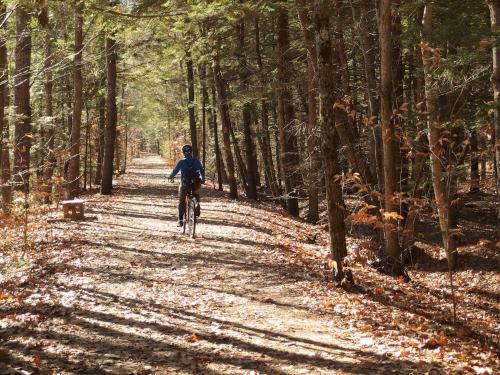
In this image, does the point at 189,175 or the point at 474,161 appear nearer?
the point at 189,175

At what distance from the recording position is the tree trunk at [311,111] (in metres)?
12.4

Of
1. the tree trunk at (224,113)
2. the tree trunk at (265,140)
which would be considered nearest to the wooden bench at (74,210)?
the tree trunk at (224,113)

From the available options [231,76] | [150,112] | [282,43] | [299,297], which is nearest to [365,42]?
[282,43]

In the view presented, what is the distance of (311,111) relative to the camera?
587 inches

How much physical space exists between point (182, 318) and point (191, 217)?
18.1 feet

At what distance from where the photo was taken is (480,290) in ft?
37.2

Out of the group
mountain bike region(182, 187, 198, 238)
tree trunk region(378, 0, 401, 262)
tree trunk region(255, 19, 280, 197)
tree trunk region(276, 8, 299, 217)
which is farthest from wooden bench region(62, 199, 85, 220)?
tree trunk region(378, 0, 401, 262)

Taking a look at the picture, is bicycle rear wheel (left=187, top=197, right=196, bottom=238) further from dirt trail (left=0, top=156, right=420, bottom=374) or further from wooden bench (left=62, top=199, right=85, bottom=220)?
wooden bench (left=62, top=199, right=85, bottom=220)

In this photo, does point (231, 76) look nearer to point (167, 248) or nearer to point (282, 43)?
point (282, 43)

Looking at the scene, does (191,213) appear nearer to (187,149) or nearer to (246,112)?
(187,149)

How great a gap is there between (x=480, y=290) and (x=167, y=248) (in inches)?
297

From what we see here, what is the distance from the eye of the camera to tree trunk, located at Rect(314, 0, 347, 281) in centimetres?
748

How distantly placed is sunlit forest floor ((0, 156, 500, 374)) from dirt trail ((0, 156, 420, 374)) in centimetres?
2

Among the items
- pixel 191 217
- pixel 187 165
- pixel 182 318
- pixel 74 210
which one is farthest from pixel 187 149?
pixel 182 318
